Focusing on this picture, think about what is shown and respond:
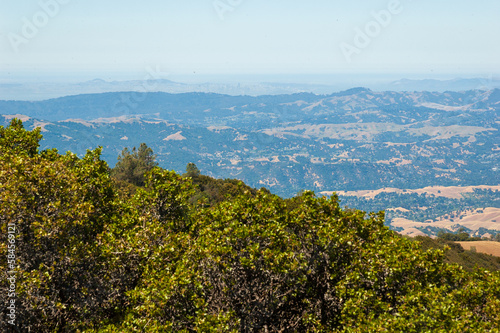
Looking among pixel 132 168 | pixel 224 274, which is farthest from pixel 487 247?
pixel 224 274

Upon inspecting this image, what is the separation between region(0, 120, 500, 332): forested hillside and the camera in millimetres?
10328

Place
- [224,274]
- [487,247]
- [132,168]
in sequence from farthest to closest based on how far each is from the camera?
1. [487,247]
2. [132,168]
3. [224,274]

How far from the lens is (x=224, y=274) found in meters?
11.0

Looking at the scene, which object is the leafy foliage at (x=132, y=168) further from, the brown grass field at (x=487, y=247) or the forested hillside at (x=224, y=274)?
the brown grass field at (x=487, y=247)

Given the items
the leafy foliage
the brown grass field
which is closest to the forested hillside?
the leafy foliage

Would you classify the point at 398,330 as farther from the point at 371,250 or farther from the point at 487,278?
the point at 487,278

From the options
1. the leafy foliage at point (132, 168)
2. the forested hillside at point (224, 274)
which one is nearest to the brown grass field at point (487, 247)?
the leafy foliage at point (132, 168)

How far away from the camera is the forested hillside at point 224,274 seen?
1033 centimetres

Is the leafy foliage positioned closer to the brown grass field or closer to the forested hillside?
the forested hillside

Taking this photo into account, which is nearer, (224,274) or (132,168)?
(224,274)

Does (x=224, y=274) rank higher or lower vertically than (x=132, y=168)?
higher

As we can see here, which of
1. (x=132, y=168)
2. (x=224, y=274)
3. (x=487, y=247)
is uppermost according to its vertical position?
(x=224, y=274)

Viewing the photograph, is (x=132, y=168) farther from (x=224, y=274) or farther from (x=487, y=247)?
(x=487, y=247)

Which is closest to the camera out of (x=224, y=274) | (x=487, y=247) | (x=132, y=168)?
(x=224, y=274)
